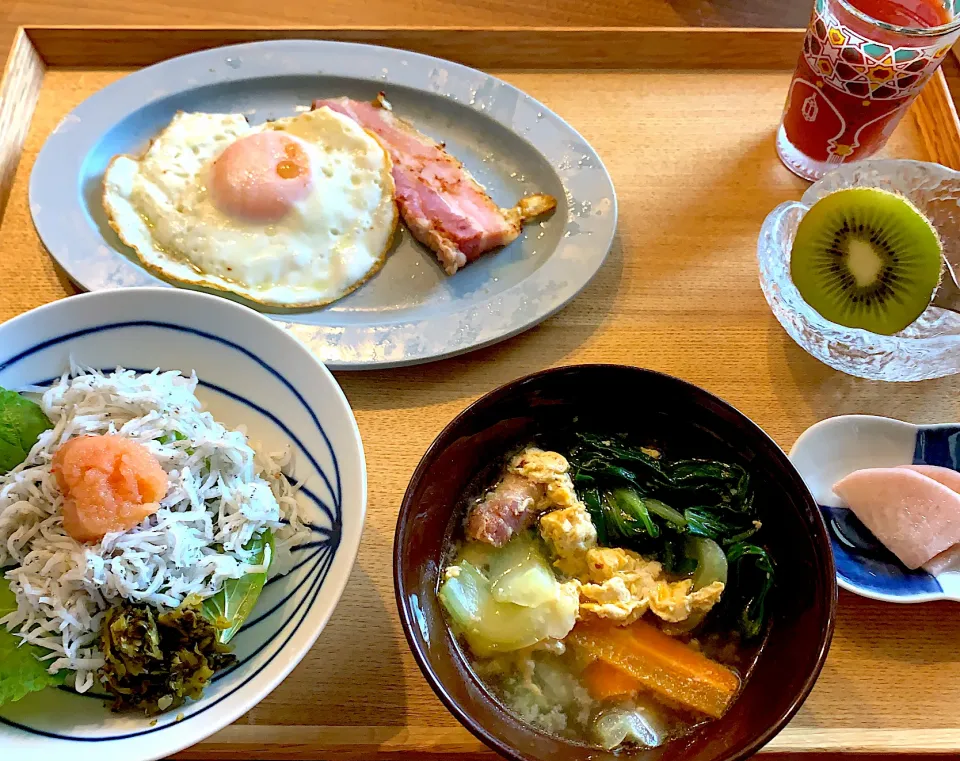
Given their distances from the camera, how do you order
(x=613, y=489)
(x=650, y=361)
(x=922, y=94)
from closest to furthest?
(x=613, y=489), (x=650, y=361), (x=922, y=94)

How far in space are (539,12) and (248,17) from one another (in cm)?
84

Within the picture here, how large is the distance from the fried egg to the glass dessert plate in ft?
2.92

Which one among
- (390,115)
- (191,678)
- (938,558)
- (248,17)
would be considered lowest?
(938,558)

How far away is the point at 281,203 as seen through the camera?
1740 millimetres

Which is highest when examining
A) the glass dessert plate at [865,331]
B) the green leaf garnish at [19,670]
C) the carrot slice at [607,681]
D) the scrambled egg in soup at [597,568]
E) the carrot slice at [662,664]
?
the glass dessert plate at [865,331]

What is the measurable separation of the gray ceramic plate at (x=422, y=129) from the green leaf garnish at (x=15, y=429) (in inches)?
20.8

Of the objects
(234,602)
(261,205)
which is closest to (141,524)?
(234,602)

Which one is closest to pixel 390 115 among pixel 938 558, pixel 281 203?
pixel 281 203

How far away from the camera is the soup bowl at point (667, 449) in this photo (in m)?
0.95

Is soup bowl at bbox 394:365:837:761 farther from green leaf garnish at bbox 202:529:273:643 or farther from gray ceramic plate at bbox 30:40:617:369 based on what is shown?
gray ceramic plate at bbox 30:40:617:369

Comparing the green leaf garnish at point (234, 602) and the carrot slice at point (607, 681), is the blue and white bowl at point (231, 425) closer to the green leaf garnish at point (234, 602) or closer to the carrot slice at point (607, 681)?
the green leaf garnish at point (234, 602)

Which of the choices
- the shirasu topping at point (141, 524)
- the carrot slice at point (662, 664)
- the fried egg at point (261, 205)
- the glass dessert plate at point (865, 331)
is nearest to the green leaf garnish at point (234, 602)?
the shirasu topping at point (141, 524)

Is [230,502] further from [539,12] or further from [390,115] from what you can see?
[539,12]

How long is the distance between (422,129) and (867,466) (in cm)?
136
